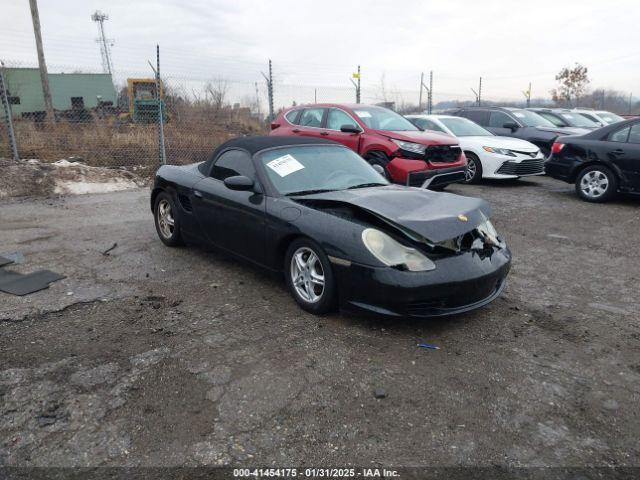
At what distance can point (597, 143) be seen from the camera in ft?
27.4

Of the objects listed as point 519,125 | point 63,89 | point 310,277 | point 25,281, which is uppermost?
point 63,89

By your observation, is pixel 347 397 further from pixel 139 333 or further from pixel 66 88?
pixel 66 88

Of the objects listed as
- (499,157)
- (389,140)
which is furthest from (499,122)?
(389,140)

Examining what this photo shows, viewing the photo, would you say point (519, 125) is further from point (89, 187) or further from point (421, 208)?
point (89, 187)

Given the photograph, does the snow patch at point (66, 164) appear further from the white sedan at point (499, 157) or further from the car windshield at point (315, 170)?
the white sedan at point (499, 157)

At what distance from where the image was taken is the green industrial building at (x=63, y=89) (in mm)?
23562

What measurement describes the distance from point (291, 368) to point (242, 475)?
93cm

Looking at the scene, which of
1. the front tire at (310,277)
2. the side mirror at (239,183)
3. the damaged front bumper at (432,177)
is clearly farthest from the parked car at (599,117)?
the front tire at (310,277)

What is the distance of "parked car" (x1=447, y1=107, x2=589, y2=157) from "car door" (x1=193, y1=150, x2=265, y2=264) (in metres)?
9.29

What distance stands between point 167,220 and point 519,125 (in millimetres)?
9881

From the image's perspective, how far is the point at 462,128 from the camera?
10.9 meters

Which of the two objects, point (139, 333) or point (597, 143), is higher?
point (597, 143)

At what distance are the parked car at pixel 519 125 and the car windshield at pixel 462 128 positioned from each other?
1398 millimetres

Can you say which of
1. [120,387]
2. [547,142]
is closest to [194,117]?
[547,142]
